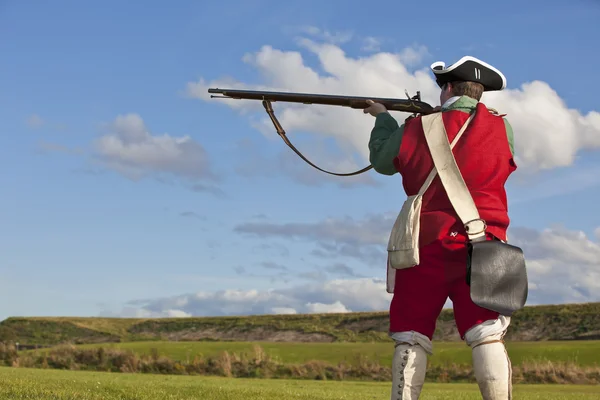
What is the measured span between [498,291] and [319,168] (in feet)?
7.66

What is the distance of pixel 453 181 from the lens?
570 centimetres

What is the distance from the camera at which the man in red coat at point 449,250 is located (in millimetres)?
5582

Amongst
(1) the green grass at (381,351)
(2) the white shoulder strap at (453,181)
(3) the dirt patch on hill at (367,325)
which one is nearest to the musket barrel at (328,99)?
(2) the white shoulder strap at (453,181)

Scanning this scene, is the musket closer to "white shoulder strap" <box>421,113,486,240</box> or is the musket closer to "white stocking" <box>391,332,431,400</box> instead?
"white shoulder strap" <box>421,113,486,240</box>

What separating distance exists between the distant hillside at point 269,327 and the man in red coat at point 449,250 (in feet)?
→ 99.7

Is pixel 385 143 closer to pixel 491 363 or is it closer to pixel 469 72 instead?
pixel 469 72

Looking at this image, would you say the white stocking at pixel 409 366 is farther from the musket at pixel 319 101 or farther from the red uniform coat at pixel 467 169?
the musket at pixel 319 101

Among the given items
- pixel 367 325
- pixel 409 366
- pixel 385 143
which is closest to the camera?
pixel 409 366

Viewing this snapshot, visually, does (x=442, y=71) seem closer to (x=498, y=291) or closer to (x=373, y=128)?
(x=373, y=128)

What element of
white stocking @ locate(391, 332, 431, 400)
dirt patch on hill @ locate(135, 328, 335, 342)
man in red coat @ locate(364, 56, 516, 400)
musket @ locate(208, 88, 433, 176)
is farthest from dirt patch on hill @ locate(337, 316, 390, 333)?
white stocking @ locate(391, 332, 431, 400)

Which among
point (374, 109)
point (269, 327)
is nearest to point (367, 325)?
point (269, 327)

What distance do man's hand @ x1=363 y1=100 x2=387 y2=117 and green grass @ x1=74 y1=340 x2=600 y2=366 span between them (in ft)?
68.7

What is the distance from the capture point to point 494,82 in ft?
20.7

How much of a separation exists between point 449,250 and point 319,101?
9.07 feet
